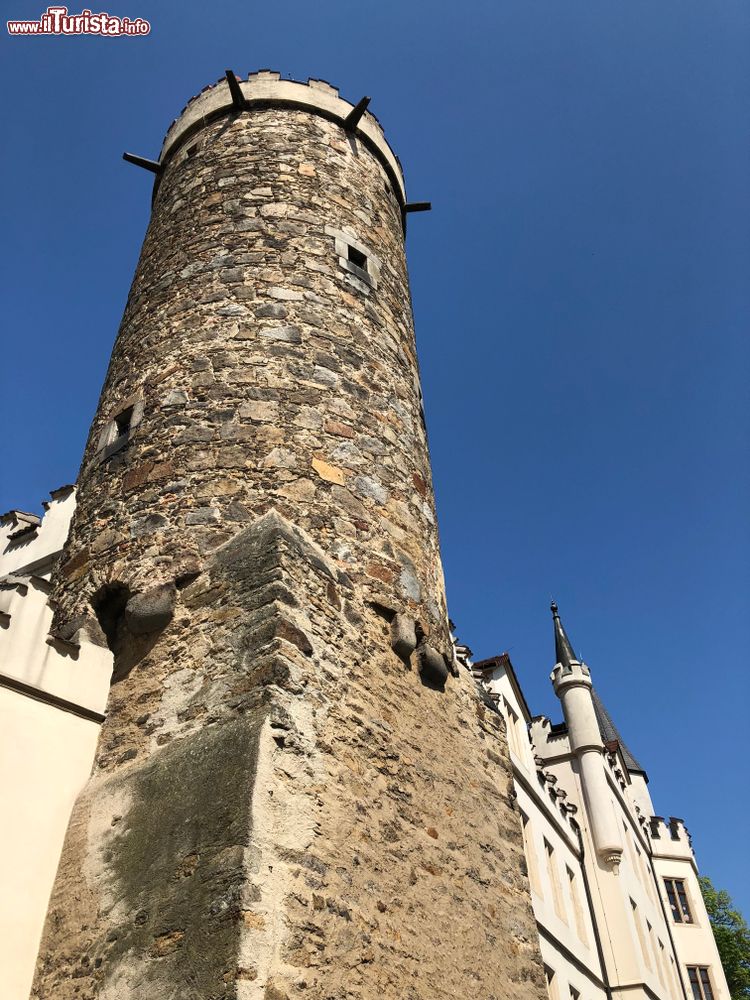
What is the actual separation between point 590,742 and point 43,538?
1385 cm

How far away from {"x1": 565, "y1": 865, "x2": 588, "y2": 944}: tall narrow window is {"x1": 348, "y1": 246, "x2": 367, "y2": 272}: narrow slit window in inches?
535

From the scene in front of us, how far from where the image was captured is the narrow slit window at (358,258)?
23.2 feet

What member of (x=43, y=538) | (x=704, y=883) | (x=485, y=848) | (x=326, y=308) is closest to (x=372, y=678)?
(x=485, y=848)

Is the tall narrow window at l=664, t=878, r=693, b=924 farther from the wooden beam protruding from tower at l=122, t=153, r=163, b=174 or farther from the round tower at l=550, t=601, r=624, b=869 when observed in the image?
the wooden beam protruding from tower at l=122, t=153, r=163, b=174

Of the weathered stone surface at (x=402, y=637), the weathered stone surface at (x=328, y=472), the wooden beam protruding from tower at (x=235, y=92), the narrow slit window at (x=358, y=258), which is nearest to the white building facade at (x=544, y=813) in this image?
the weathered stone surface at (x=402, y=637)

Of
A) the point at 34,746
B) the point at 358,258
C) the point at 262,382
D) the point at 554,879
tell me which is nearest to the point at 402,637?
the point at 262,382

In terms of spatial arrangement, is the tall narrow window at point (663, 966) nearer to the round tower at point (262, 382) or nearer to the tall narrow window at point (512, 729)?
the tall narrow window at point (512, 729)

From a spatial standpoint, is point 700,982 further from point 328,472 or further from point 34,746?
point 34,746

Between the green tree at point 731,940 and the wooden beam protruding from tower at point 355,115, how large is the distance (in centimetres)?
3268

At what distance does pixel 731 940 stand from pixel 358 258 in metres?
32.7

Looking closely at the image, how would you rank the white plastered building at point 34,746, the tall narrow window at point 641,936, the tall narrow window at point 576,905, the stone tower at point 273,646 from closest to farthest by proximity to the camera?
1. the stone tower at point 273,646
2. the white plastered building at point 34,746
3. the tall narrow window at point 576,905
4. the tall narrow window at point 641,936

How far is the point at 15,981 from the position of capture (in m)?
3.66

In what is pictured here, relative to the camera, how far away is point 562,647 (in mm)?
23297

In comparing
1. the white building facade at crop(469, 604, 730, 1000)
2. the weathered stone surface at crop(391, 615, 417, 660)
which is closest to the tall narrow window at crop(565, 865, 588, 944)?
the white building facade at crop(469, 604, 730, 1000)
